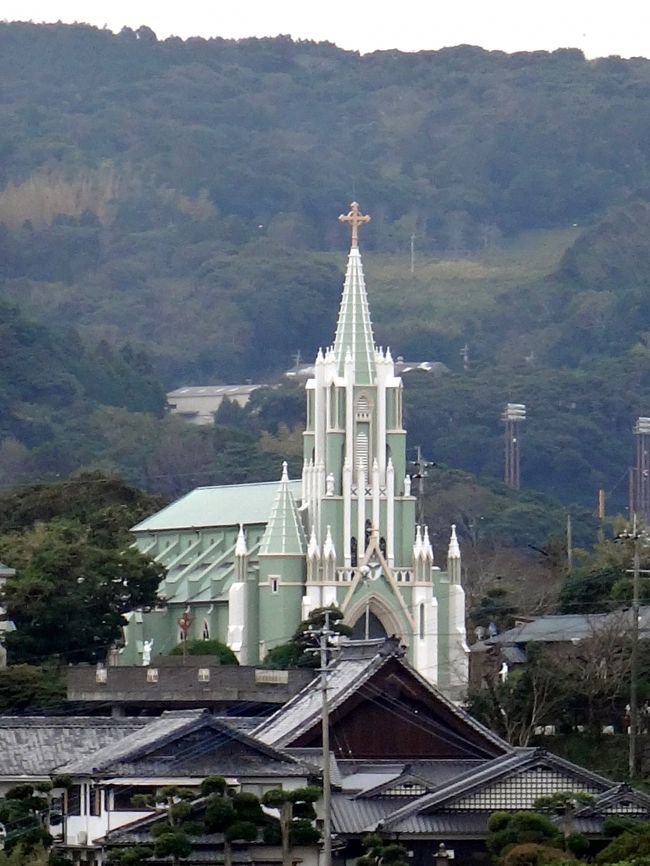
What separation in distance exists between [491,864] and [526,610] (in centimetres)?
5785

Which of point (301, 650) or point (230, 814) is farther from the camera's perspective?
point (301, 650)

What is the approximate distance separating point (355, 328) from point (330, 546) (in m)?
10.5

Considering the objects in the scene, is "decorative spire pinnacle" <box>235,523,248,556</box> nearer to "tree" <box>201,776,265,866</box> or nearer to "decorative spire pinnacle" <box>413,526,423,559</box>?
"decorative spire pinnacle" <box>413,526,423,559</box>

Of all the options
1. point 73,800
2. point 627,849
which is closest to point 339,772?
point 73,800

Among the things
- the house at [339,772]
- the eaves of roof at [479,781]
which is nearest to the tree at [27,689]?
the house at [339,772]

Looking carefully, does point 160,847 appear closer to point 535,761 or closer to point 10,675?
point 535,761

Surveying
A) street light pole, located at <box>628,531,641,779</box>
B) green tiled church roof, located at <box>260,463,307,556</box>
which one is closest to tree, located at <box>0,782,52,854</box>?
street light pole, located at <box>628,531,641,779</box>

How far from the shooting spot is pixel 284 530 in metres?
118

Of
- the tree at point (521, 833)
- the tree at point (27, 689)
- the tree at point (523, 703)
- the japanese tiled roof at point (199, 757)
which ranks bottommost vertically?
the tree at point (521, 833)

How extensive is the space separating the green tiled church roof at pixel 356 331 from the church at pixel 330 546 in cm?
5

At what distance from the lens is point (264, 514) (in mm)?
122500

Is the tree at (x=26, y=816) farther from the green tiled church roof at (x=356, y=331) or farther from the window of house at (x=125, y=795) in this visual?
the green tiled church roof at (x=356, y=331)

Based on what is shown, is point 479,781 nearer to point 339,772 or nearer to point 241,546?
point 339,772

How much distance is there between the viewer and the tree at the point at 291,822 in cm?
5112
